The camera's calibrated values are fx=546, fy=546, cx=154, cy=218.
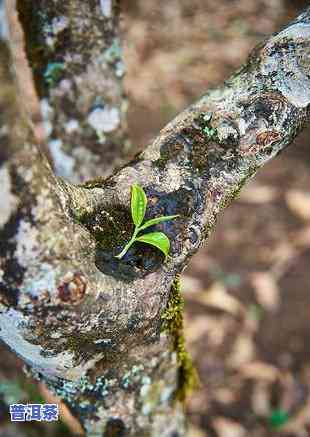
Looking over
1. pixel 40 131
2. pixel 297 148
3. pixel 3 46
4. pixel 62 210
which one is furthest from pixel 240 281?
pixel 3 46

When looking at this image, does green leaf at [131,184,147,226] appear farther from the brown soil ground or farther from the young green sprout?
the brown soil ground

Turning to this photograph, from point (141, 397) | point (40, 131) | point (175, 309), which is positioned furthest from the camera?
point (40, 131)

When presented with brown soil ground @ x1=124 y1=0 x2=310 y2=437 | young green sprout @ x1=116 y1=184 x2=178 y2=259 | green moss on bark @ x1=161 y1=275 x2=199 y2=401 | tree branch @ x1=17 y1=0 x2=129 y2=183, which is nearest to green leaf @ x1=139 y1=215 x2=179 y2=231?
young green sprout @ x1=116 y1=184 x2=178 y2=259

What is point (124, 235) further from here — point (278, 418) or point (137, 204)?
point (278, 418)

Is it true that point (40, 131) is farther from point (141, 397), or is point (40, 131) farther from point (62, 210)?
point (62, 210)

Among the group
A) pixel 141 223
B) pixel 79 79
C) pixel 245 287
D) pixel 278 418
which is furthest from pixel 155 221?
pixel 245 287

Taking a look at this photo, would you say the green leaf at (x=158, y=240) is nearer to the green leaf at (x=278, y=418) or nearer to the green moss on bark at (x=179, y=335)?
the green moss on bark at (x=179, y=335)

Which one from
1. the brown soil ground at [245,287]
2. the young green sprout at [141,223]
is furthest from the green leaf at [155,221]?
the brown soil ground at [245,287]
